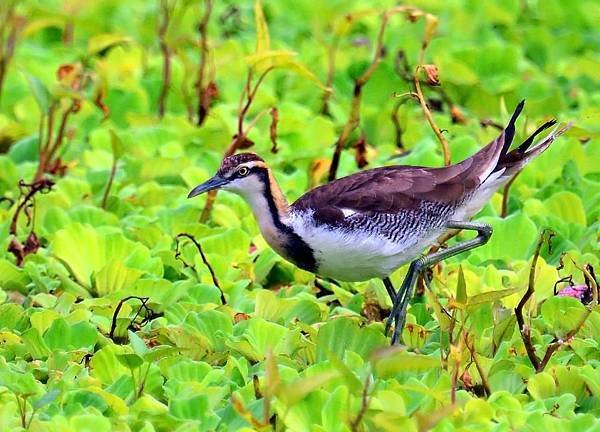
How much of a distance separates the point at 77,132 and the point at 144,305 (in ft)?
7.39

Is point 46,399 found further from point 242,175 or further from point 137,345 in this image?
point 242,175

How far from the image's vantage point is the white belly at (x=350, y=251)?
4.29 meters

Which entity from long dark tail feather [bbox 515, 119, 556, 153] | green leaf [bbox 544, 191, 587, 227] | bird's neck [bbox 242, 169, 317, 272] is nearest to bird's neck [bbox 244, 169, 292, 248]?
Result: bird's neck [bbox 242, 169, 317, 272]

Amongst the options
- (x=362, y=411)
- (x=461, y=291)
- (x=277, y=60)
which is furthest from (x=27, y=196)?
(x=362, y=411)

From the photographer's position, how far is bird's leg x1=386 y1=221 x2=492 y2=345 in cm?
430

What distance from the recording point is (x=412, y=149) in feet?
19.9

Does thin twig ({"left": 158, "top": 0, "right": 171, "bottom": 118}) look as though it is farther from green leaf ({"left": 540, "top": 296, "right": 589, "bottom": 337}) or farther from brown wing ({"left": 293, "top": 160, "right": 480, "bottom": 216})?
green leaf ({"left": 540, "top": 296, "right": 589, "bottom": 337})

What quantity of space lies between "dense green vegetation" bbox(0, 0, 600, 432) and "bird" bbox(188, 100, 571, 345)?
0.60ft

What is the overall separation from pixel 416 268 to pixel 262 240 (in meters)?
1.02

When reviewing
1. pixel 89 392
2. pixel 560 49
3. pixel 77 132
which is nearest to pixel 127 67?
pixel 77 132

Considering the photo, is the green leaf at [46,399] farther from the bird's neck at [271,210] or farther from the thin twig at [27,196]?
the thin twig at [27,196]

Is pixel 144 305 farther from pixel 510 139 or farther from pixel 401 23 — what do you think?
pixel 401 23

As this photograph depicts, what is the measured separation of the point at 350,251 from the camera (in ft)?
14.1

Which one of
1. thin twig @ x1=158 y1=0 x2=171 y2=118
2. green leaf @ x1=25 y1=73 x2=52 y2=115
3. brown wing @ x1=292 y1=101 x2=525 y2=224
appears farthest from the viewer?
thin twig @ x1=158 y1=0 x2=171 y2=118
